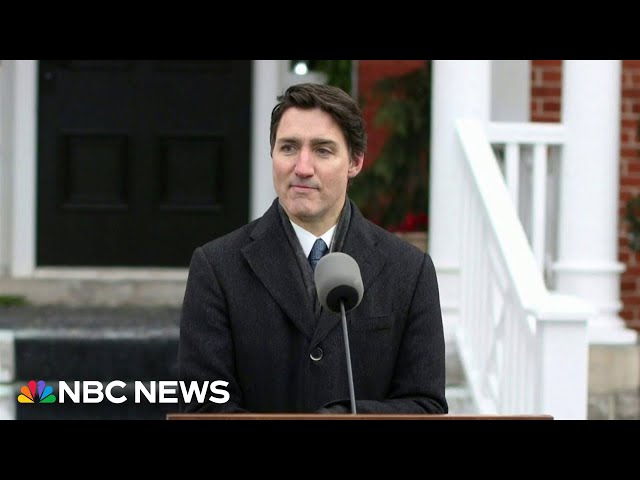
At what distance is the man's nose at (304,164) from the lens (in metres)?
2.35

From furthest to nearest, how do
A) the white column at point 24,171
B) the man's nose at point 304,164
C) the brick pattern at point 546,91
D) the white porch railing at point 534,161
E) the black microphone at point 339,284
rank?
the brick pattern at point 546,91 → the white column at point 24,171 → the white porch railing at point 534,161 → the man's nose at point 304,164 → the black microphone at point 339,284

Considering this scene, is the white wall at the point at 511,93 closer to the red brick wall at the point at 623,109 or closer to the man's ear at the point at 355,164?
the red brick wall at the point at 623,109

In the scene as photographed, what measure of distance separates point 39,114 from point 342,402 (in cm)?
501

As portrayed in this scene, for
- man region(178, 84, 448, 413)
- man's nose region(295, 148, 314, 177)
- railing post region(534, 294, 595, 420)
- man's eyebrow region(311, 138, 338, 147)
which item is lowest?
railing post region(534, 294, 595, 420)

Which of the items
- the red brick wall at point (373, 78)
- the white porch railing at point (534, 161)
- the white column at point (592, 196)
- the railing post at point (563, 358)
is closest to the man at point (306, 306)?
the railing post at point (563, 358)

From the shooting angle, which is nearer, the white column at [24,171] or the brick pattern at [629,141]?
the white column at [24,171]

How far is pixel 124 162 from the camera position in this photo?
22.7 ft

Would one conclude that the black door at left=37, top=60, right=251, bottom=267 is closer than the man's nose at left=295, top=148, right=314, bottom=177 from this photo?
No

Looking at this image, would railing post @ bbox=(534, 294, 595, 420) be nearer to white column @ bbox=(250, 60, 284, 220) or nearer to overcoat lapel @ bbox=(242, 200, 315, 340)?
overcoat lapel @ bbox=(242, 200, 315, 340)

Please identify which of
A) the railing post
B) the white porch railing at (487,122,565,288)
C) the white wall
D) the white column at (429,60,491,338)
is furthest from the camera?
the white wall

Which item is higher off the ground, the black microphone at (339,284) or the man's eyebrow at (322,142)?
the man's eyebrow at (322,142)

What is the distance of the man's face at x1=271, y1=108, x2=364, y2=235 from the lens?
237cm

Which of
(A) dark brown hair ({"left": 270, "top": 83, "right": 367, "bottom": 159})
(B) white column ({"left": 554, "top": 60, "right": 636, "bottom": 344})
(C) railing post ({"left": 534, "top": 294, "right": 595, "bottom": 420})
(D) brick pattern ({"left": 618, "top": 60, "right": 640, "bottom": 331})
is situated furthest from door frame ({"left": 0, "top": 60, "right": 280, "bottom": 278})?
(A) dark brown hair ({"left": 270, "top": 83, "right": 367, "bottom": 159})
